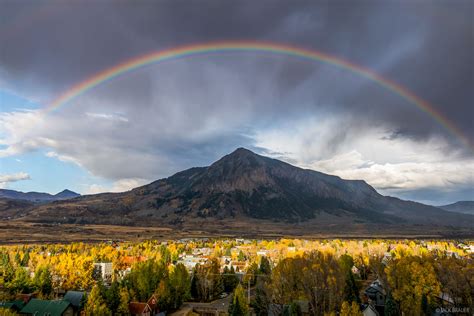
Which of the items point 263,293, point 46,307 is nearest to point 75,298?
point 46,307

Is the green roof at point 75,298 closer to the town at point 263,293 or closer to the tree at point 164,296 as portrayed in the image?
the town at point 263,293

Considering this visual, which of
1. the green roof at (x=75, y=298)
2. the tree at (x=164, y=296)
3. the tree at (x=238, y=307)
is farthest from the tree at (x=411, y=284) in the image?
the green roof at (x=75, y=298)

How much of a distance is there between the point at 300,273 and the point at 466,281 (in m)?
19.6

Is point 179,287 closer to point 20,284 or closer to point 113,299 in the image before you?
point 113,299

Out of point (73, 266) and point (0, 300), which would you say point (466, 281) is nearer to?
point (0, 300)

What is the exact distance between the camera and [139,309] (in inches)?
1738

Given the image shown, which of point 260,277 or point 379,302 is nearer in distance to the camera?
point 379,302

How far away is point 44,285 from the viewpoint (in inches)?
2213

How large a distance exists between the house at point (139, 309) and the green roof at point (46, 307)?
23.9 feet

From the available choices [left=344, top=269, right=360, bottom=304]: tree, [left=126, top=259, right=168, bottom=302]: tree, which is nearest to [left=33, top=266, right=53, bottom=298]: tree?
[left=126, top=259, right=168, bottom=302]: tree

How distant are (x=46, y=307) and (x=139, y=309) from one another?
10.6 m

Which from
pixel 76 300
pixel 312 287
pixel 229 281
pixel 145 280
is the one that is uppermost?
pixel 312 287

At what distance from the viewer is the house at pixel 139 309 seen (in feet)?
144

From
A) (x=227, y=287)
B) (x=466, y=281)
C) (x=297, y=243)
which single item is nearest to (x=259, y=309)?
(x=227, y=287)
